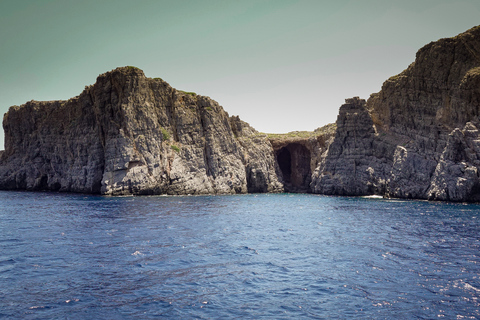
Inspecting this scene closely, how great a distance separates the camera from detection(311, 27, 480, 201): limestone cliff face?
6856 cm

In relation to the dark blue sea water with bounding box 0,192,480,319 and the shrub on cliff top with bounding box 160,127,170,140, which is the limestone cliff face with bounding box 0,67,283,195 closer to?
the shrub on cliff top with bounding box 160,127,170,140

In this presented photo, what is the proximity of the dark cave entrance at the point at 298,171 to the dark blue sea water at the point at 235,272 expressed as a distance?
287 feet

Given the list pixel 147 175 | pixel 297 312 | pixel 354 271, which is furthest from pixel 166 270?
pixel 147 175

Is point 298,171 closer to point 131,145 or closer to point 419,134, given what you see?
point 419,134

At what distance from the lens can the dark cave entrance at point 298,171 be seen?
406 feet

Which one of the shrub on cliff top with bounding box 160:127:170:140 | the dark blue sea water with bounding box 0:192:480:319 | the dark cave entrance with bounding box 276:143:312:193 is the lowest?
the dark blue sea water with bounding box 0:192:480:319

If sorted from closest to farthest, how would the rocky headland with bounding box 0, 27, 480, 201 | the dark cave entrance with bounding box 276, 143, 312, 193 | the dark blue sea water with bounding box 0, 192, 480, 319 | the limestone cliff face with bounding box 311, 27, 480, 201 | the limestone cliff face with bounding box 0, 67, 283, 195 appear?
the dark blue sea water with bounding box 0, 192, 480, 319
the limestone cliff face with bounding box 311, 27, 480, 201
the rocky headland with bounding box 0, 27, 480, 201
the limestone cliff face with bounding box 0, 67, 283, 195
the dark cave entrance with bounding box 276, 143, 312, 193

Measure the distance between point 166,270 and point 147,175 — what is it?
66.3 metres

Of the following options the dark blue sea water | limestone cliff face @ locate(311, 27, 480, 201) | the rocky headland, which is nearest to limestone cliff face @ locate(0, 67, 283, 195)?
the rocky headland

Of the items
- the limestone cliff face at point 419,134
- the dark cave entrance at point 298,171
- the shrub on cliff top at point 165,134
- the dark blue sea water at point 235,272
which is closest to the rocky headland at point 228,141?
the limestone cliff face at point 419,134

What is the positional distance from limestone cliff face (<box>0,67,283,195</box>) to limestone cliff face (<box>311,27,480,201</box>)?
2867 centimetres

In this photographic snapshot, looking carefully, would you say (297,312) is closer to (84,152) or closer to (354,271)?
(354,271)

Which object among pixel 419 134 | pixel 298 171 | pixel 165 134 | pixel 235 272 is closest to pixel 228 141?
pixel 165 134

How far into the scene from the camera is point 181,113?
98.8 meters
